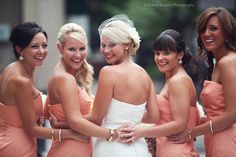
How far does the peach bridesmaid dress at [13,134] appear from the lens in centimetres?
384

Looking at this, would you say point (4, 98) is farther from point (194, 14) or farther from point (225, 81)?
point (194, 14)

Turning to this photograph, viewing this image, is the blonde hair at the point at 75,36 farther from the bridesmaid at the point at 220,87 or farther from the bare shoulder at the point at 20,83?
the bridesmaid at the point at 220,87

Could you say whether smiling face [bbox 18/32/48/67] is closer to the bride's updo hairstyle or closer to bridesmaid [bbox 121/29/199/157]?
the bride's updo hairstyle

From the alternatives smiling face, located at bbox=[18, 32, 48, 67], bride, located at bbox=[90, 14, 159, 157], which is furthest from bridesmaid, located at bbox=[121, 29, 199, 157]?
smiling face, located at bbox=[18, 32, 48, 67]

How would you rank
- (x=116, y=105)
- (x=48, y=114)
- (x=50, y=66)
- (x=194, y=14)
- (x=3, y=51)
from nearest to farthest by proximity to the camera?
(x=116, y=105) → (x=48, y=114) → (x=194, y=14) → (x=50, y=66) → (x=3, y=51)

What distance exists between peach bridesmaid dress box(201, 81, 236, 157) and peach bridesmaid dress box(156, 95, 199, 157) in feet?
0.51

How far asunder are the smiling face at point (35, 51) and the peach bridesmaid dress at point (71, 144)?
1.19 ft

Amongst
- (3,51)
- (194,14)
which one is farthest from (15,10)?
(194,14)

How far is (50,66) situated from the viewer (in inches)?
276

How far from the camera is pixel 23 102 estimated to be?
3742 millimetres

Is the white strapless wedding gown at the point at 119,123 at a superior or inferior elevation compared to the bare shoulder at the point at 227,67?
inferior

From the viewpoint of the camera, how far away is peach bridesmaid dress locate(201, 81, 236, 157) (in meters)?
3.74

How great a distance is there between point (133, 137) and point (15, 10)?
507 cm

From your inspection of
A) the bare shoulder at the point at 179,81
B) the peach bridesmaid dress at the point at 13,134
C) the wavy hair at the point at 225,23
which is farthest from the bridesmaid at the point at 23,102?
the wavy hair at the point at 225,23
